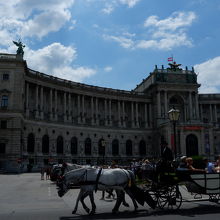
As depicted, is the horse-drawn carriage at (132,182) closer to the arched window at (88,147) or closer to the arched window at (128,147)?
the arched window at (88,147)

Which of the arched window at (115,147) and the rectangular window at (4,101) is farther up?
the rectangular window at (4,101)

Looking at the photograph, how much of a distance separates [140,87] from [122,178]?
93.6 meters

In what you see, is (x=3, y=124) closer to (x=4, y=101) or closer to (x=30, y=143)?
(x=4, y=101)

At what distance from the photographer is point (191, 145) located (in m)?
79.6

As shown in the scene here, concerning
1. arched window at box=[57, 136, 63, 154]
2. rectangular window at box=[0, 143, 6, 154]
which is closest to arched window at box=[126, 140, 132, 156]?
arched window at box=[57, 136, 63, 154]

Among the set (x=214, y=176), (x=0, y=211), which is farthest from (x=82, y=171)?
(x=214, y=176)

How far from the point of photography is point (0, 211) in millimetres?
15859

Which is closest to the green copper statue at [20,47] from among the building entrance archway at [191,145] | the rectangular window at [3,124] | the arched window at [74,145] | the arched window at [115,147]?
the rectangular window at [3,124]

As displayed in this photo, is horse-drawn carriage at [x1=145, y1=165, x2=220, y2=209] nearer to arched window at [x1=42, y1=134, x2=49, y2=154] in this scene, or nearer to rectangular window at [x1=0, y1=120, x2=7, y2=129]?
rectangular window at [x1=0, y1=120, x2=7, y2=129]

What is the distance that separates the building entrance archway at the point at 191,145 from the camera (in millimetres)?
79188

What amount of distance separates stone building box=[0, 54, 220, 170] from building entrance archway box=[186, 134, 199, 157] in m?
0.27

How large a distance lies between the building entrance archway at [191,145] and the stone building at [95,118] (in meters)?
0.27

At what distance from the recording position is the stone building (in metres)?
61.6

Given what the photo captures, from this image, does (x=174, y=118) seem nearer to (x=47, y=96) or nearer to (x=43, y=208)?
(x=43, y=208)
